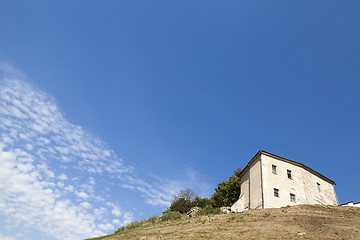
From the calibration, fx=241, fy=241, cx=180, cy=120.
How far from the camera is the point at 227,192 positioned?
4228 cm

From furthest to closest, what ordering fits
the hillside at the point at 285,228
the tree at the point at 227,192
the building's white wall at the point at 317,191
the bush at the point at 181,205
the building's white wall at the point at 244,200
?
the bush at the point at 181,205
the tree at the point at 227,192
the building's white wall at the point at 317,191
the building's white wall at the point at 244,200
the hillside at the point at 285,228

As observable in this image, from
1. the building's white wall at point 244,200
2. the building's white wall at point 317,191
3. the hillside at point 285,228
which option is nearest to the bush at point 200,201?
the building's white wall at point 244,200

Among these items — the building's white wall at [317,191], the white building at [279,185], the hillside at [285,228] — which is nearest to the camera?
the hillside at [285,228]

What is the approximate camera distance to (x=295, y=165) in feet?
113

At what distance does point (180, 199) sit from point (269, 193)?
25.3m

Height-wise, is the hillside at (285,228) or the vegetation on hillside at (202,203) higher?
the vegetation on hillside at (202,203)

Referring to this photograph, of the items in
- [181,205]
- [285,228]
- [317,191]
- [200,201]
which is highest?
[200,201]

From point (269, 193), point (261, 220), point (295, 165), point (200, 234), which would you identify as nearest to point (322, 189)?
point (295, 165)

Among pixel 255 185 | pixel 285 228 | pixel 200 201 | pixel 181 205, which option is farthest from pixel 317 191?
pixel 181 205

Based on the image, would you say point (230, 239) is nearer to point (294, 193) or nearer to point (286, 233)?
point (286, 233)

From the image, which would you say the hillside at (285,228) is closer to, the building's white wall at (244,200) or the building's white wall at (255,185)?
the building's white wall at (255,185)

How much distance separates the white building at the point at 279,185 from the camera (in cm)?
3011

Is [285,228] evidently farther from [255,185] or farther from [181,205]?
[181,205]

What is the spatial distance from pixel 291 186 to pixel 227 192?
12773mm
